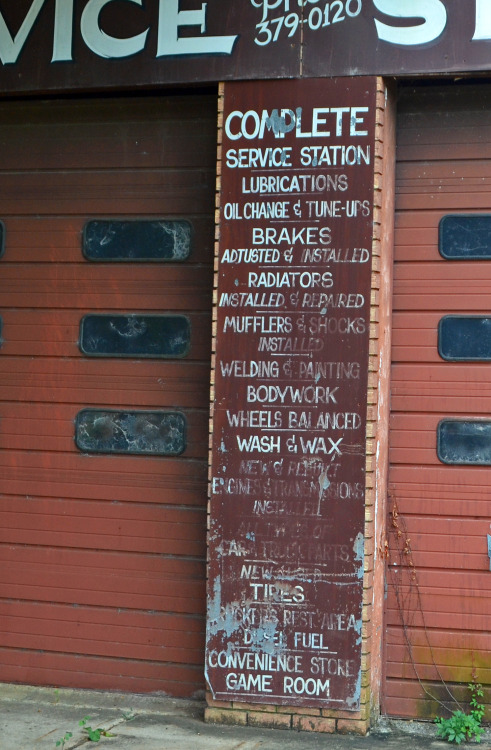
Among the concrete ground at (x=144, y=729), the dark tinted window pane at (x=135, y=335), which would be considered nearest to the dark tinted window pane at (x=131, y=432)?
the dark tinted window pane at (x=135, y=335)

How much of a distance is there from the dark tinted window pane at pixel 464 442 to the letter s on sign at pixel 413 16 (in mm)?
1996

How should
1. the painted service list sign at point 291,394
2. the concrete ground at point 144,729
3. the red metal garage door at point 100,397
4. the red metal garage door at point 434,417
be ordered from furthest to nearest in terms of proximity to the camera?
the red metal garage door at point 100,397 < the red metal garage door at point 434,417 < the painted service list sign at point 291,394 < the concrete ground at point 144,729

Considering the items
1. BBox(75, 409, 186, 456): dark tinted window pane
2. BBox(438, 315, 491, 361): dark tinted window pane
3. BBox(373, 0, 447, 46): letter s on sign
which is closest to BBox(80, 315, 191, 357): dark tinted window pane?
BBox(75, 409, 186, 456): dark tinted window pane

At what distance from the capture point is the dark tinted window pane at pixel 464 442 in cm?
520

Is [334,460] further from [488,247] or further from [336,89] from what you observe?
[336,89]

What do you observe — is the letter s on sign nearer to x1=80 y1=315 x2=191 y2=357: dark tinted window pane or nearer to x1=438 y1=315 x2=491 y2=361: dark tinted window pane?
x1=438 y1=315 x2=491 y2=361: dark tinted window pane

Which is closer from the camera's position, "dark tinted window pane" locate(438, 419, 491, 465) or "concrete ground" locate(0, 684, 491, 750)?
"concrete ground" locate(0, 684, 491, 750)

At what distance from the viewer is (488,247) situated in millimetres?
5254

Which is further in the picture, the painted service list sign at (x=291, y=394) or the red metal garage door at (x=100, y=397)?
the red metal garage door at (x=100, y=397)

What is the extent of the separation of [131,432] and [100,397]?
0.28 metres

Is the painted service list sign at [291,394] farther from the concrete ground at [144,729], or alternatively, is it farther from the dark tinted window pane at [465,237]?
the dark tinted window pane at [465,237]

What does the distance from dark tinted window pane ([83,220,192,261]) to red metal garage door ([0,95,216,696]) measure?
0.03 meters

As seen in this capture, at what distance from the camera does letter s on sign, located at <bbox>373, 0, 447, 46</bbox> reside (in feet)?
16.5

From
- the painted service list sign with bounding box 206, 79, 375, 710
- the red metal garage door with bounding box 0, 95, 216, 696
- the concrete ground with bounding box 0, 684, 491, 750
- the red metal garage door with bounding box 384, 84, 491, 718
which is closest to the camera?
the concrete ground with bounding box 0, 684, 491, 750
